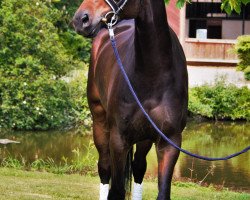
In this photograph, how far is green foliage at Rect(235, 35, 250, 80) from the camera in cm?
2599

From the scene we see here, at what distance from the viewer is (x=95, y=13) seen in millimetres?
4387

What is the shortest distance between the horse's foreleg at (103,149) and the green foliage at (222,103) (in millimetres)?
19088

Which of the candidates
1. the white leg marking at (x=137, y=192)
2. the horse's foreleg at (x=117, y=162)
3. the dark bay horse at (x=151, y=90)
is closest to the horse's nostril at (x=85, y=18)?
the dark bay horse at (x=151, y=90)

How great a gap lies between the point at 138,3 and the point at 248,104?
22.0 meters

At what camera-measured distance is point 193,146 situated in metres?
18.1

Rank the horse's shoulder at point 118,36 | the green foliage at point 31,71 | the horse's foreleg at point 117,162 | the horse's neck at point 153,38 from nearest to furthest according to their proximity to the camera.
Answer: the horse's neck at point 153,38 → the horse's foreleg at point 117,162 → the horse's shoulder at point 118,36 → the green foliage at point 31,71

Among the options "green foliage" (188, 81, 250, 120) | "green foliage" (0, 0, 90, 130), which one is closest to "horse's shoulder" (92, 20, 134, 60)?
"green foliage" (0, 0, 90, 130)

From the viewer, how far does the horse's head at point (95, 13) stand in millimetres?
4258

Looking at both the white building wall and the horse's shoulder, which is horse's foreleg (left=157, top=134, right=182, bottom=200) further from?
the white building wall

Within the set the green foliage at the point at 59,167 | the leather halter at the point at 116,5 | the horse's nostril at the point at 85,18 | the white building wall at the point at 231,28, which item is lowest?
the green foliage at the point at 59,167

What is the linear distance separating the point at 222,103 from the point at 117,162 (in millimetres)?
21227

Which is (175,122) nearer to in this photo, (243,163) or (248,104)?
(243,163)

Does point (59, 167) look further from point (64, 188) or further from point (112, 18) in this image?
point (112, 18)

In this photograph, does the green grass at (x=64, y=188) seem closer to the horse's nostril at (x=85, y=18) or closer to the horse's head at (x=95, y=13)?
the horse's head at (x=95, y=13)
